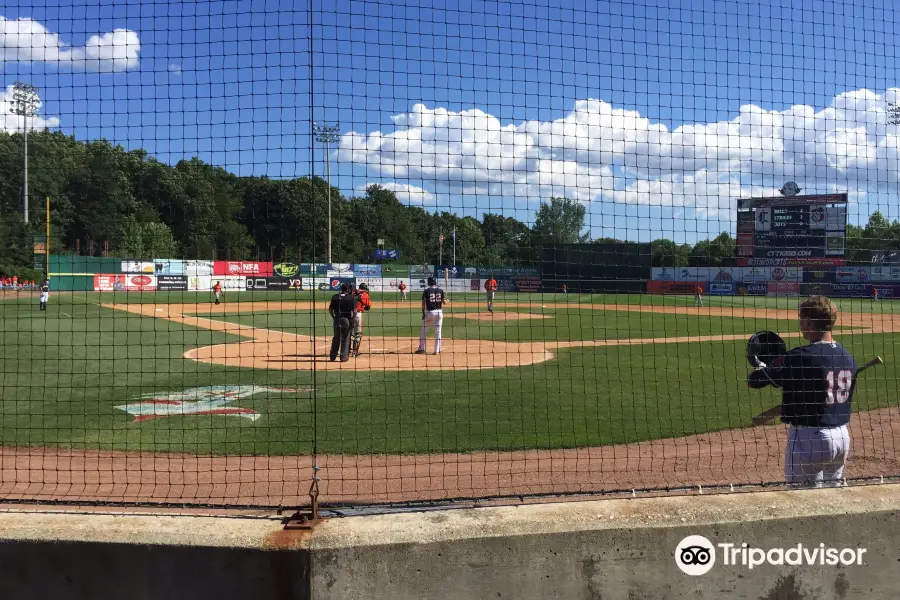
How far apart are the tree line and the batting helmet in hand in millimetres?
953

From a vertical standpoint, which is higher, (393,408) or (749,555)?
(749,555)

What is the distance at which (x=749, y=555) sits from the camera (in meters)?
3.04

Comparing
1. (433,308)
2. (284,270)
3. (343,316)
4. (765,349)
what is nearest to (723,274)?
(765,349)

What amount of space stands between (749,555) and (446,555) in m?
1.34

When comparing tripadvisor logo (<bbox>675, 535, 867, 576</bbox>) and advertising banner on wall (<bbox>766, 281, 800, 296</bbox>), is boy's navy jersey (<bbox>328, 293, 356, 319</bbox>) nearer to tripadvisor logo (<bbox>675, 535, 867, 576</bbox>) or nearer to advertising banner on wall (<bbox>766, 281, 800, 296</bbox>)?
advertising banner on wall (<bbox>766, 281, 800, 296</bbox>)

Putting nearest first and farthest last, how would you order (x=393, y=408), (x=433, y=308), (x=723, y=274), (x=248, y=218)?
1. (x=248, y=218)
2. (x=723, y=274)
3. (x=393, y=408)
4. (x=433, y=308)

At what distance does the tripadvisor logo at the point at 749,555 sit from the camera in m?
2.99

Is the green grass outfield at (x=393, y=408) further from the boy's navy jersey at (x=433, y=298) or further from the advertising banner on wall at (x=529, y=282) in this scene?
the boy's navy jersey at (x=433, y=298)

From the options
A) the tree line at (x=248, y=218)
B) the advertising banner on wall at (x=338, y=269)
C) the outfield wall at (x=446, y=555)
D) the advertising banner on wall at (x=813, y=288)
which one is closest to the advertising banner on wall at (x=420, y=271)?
the advertising banner on wall at (x=338, y=269)

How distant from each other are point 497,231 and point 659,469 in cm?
310

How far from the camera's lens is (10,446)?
7.55m

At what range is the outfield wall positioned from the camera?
279cm

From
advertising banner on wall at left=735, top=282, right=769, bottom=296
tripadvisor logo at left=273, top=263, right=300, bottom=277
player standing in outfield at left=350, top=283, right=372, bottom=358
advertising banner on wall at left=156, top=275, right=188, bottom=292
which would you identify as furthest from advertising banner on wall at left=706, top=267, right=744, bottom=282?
player standing in outfield at left=350, top=283, right=372, bottom=358

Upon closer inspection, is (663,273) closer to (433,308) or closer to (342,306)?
(342,306)
